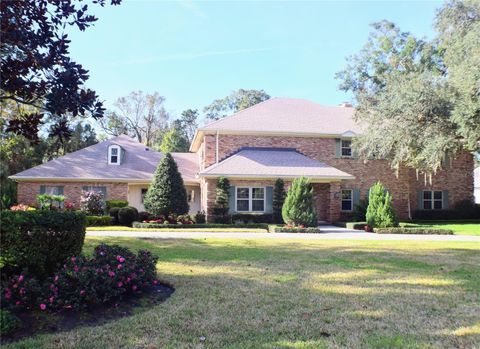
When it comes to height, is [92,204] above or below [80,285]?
above

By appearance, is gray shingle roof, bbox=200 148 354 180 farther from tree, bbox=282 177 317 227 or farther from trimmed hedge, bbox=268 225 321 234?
trimmed hedge, bbox=268 225 321 234

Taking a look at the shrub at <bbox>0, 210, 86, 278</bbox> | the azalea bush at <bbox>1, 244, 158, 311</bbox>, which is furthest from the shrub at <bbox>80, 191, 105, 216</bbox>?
the azalea bush at <bbox>1, 244, 158, 311</bbox>

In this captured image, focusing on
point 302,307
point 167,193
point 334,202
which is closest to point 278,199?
point 334,202

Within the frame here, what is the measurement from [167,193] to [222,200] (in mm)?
2996

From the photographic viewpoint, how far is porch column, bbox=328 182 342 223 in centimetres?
2483

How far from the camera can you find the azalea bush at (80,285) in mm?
4871

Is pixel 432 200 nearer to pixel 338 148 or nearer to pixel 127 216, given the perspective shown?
pixel 338 148

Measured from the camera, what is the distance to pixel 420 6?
1583cm

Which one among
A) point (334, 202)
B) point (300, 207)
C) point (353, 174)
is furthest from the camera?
point (353, 174)

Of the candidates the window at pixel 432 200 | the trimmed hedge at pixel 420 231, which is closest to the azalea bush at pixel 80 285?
the trimmed hedge at pixel 420 231

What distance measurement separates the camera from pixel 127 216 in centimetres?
2164

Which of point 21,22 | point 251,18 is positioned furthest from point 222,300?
point 251,18

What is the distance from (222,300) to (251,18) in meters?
8.17

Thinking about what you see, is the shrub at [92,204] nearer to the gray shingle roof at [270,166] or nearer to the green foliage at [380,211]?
the gray shingle roof at [270,166]
